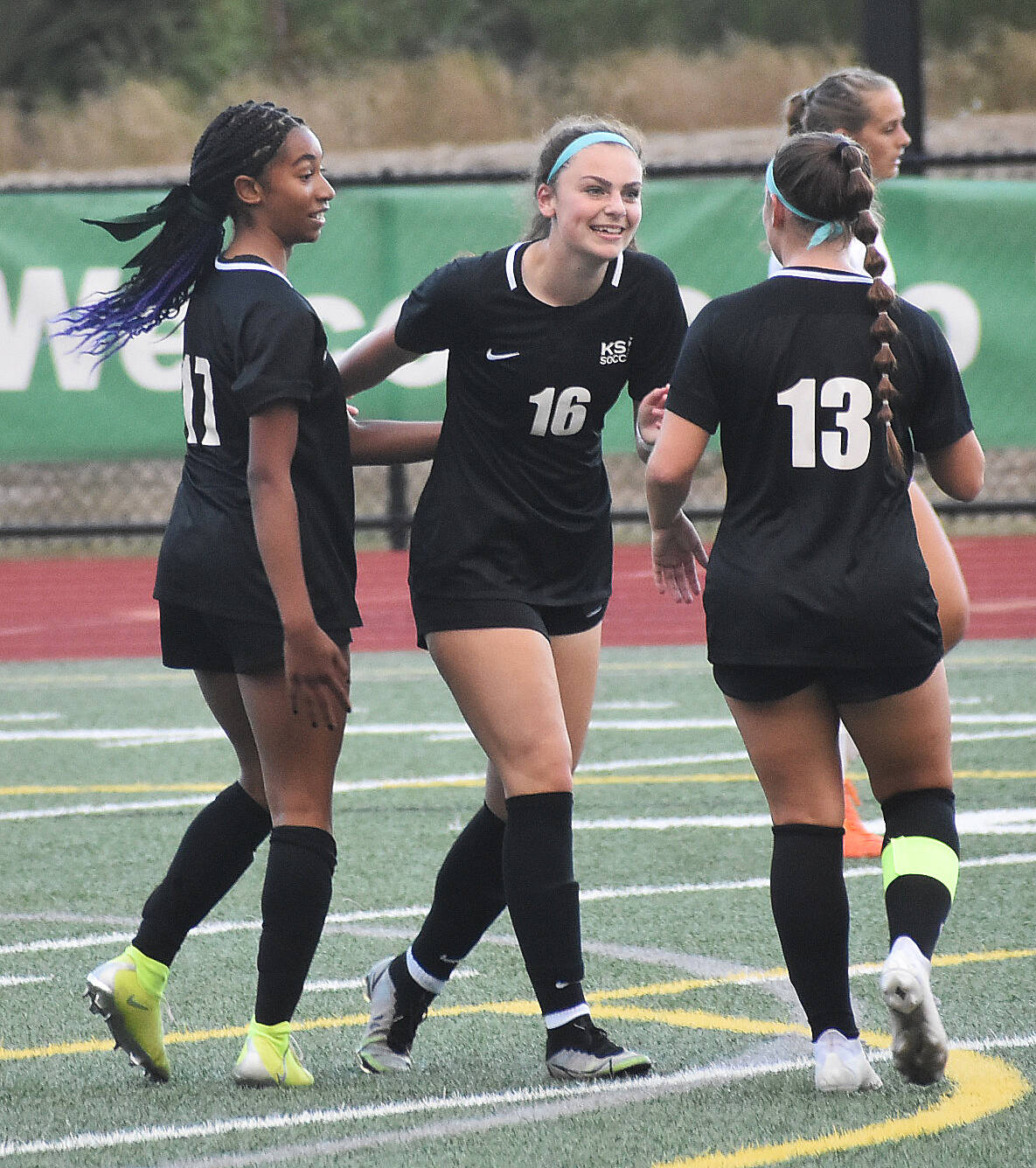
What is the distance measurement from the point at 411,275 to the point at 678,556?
8735 mm

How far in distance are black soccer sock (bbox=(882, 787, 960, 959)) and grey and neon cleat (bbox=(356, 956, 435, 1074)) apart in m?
0.98

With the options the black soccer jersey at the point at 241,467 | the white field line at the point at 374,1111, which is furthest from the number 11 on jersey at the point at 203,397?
the white field line at the point at 374,1111

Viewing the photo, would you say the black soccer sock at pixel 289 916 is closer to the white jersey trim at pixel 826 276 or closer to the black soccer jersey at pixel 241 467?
the black soccer jersey at pixel 241 467

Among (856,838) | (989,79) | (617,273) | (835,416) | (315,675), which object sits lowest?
(856,838)

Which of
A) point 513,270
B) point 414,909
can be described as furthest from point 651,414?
point 414,909

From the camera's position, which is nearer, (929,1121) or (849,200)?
(929,1121)

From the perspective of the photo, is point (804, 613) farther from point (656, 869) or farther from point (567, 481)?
point (656, 869)

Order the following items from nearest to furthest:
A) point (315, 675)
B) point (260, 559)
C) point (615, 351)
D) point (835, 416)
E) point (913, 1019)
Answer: point (913, 1019), point (835, 416), point (315, 675), point (260, 559), point (615, 351)

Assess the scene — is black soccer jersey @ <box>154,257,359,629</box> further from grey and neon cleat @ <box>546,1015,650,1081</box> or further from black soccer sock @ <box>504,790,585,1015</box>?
grey and neon cleat @ <box>546,1015,650,1081</box>

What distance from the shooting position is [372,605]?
42.3ft

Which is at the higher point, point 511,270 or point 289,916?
point 511,270

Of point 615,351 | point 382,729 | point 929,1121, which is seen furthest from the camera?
point 382,729

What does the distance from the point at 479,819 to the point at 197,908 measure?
598 mm

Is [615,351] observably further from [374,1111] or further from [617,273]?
[374,1111]
